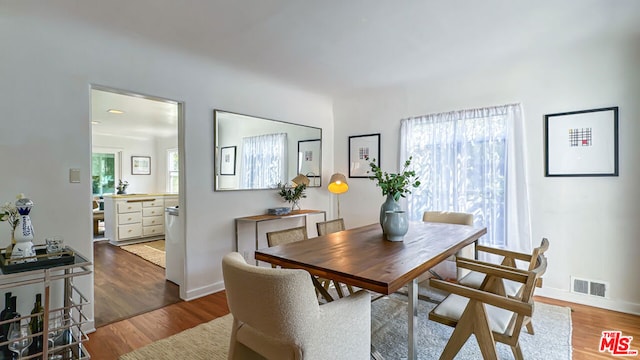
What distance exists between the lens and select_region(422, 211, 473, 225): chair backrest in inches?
118

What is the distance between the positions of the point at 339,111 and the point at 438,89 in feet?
4.93

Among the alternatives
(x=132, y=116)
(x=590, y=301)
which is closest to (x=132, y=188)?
(x=132, y=116)

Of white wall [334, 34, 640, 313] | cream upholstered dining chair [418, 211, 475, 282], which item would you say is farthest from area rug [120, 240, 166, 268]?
white wall [334, 34, 640, 313]

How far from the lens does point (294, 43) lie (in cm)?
Result: 262

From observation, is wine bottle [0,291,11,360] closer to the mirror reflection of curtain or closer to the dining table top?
the dining table top

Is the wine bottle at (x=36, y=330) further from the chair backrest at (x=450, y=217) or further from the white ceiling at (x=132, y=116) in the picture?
the chair backrest at (x=450, y=217)

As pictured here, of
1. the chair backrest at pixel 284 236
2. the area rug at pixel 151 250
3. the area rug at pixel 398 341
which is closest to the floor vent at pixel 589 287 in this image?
the area rug at pixel 398 341

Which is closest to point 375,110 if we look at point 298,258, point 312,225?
point 312,225

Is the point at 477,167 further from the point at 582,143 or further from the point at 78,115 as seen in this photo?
the point at 78,115

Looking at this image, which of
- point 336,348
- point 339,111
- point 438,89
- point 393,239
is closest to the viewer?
point 336,348

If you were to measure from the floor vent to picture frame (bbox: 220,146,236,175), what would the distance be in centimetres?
360

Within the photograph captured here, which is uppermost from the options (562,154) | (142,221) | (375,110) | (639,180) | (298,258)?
(375,110)

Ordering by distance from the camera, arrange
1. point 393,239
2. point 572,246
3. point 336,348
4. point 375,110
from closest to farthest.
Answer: point 336,348 → point 393,239 → point 572,246 → point 375,110

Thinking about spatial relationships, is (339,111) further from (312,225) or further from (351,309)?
(351,309)
